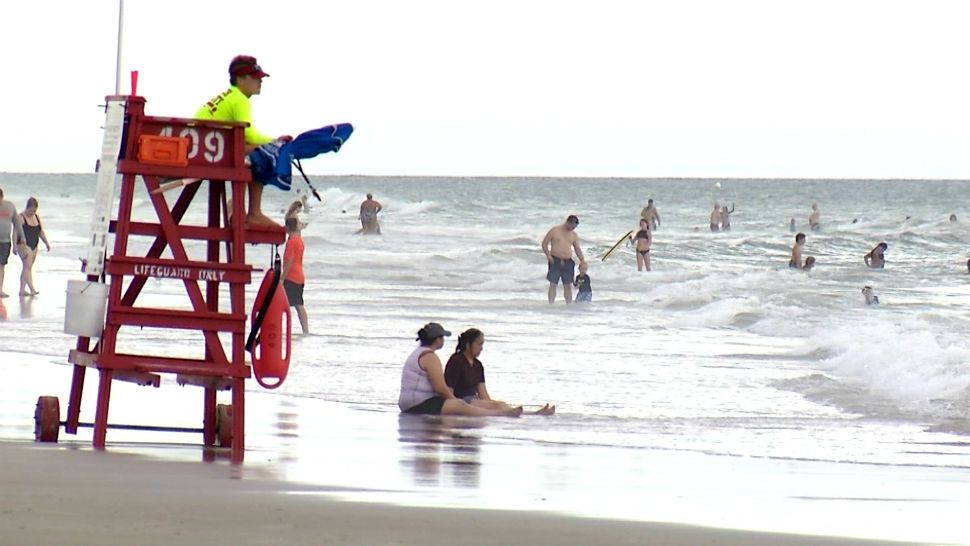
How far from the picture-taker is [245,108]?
7000 millimetres

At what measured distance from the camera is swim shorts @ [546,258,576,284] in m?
23.6

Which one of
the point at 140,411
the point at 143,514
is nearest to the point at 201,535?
the point at 143,514

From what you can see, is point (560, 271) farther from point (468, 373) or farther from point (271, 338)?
point (271, 338)

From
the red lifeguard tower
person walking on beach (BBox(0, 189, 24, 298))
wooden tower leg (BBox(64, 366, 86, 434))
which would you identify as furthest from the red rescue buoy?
person walking on beach (BBox(0, 189, 24, 298))

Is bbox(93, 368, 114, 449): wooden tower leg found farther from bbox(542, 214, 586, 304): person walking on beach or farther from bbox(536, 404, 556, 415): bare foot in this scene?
bbox(542, 214, 586, 304): person walking on beach

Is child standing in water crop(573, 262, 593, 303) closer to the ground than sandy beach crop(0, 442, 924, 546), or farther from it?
farther from it

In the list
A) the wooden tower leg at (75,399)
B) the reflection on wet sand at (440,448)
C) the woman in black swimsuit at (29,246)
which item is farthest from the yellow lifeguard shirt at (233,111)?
the woman in black swimsuit at (29,246)

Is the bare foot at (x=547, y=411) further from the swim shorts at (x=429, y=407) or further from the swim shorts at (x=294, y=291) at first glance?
the swim shorts at (x=294, y=291)

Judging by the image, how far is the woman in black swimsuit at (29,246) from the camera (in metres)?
20.9

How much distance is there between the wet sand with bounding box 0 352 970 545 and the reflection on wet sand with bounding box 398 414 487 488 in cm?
2

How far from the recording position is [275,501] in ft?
18.9

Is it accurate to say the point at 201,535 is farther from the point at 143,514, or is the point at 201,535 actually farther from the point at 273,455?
the point at 273,455

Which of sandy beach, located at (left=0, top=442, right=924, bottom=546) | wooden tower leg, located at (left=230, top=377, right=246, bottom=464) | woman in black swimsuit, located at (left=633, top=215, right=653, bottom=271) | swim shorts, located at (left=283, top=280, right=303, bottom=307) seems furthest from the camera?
woman in black swimsuit, located at (left=633, top=215, right=653, bottom=271)

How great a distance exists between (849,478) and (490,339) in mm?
9093
